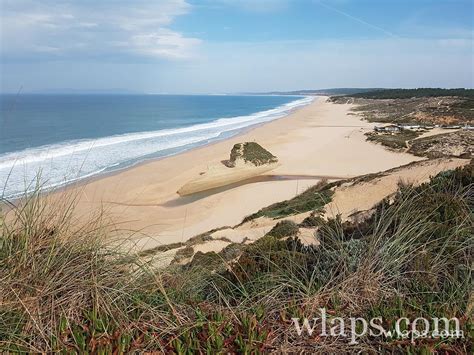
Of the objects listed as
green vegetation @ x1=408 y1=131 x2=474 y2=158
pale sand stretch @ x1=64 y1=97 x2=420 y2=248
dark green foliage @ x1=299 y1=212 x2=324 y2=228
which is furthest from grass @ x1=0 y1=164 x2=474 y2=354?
green vegetation @ x1=408 y1=131 x2=474 y2=158

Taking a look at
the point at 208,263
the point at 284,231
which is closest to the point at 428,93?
the point at 284,231

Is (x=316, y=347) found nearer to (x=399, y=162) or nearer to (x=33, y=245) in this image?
(x=33, y=245)

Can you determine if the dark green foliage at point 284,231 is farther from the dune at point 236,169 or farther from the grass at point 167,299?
the dune at point 236,169

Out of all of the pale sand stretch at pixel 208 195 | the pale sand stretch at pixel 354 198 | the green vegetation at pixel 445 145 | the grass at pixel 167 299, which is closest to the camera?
the grass at pixel 167 299

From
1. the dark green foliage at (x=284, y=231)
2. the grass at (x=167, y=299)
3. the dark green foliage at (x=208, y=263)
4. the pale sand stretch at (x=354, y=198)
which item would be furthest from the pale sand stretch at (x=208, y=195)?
the grass at (x=167, y=299)

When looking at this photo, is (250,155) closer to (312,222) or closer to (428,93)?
(312,222)

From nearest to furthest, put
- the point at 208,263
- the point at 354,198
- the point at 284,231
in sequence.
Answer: the point at 208,263 < the point at 284,231 < the point at 354,198
